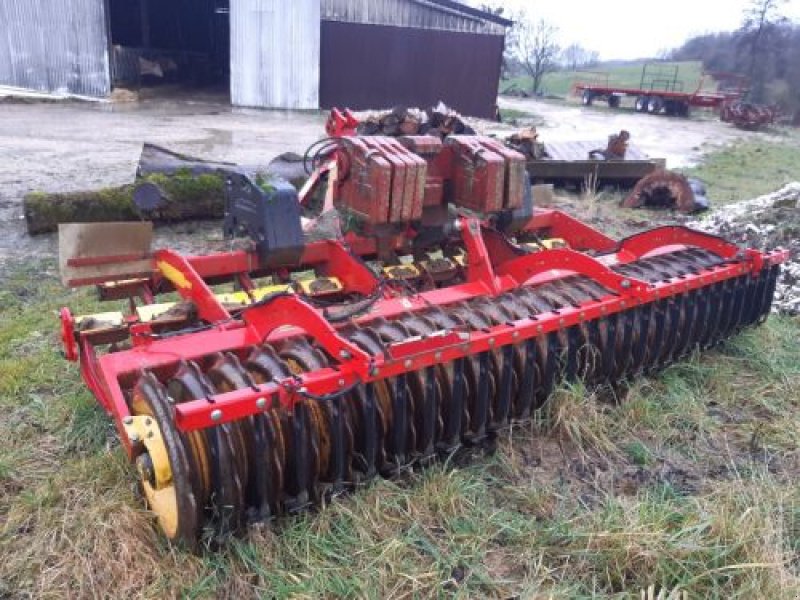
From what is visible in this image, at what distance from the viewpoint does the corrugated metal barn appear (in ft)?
60.7

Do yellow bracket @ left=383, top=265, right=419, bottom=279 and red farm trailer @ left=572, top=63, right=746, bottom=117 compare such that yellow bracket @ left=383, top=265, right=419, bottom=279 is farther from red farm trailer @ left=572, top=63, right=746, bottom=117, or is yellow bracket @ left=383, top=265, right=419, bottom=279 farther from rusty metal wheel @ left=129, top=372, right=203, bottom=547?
red farm trailer @ left=572, top=63, right=746, bottom=117

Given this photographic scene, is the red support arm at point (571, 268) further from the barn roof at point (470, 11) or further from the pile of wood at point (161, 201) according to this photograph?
the barn roof at point (470, 11)

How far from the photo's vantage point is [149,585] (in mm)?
2430

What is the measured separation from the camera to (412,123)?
4395 millimetres

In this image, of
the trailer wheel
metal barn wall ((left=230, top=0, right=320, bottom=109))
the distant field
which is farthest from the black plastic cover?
the distant field

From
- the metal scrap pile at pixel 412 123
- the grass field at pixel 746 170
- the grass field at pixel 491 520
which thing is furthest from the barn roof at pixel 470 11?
the grass field at pixel 491 520

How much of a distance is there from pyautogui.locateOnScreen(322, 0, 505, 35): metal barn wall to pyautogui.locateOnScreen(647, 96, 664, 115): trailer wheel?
44.0 feet

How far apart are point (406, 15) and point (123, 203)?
1477 centimetres

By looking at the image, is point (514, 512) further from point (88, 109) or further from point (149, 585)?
point (88, 109)

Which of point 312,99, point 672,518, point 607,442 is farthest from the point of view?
point 312,99

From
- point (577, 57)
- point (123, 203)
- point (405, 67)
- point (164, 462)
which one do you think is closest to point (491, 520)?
point (164, 462)

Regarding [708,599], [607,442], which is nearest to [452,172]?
[607,442]

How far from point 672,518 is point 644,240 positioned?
217cm

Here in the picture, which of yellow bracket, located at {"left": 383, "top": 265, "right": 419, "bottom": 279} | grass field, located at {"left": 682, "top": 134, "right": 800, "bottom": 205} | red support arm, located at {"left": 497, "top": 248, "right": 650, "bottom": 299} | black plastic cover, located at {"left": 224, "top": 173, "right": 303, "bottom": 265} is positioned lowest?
grass field, located at {"left": 682, "top": 134, "right": 800, "bottom": 205}
